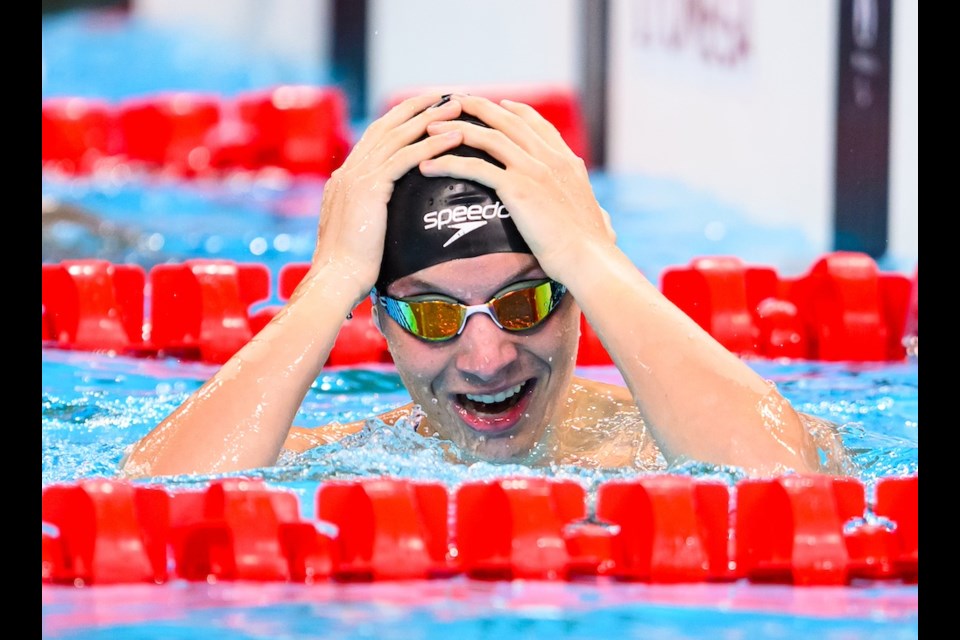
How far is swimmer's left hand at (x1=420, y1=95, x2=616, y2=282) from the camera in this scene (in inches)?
105

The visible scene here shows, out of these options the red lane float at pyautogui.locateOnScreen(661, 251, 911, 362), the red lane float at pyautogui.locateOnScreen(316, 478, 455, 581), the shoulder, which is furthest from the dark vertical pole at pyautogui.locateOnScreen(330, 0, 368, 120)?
the red lane float at pyautogui.locateOnScreen(316, 478, 455, 581)

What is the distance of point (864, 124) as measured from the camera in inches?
235

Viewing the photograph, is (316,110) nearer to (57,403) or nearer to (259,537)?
(57,403)

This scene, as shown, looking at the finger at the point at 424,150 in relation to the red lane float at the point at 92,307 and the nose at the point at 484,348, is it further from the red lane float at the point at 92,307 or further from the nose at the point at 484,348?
the red lane float at the point at 92,307

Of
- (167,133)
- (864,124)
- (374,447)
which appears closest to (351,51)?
(167,133)

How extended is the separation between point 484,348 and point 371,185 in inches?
15.0

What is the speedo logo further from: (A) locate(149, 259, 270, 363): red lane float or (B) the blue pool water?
(A) locate(149, 259, 270, 363): red lane float

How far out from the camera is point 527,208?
2.65 metres

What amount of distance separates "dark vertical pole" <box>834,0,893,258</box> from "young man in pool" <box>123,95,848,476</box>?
343cm

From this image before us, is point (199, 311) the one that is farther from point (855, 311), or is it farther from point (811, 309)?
point (855, 311)

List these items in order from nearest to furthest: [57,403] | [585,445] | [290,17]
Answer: [585,445]
[57,403]
[290,17]

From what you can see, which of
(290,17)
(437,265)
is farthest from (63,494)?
(290,17)

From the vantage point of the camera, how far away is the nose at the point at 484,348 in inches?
103
